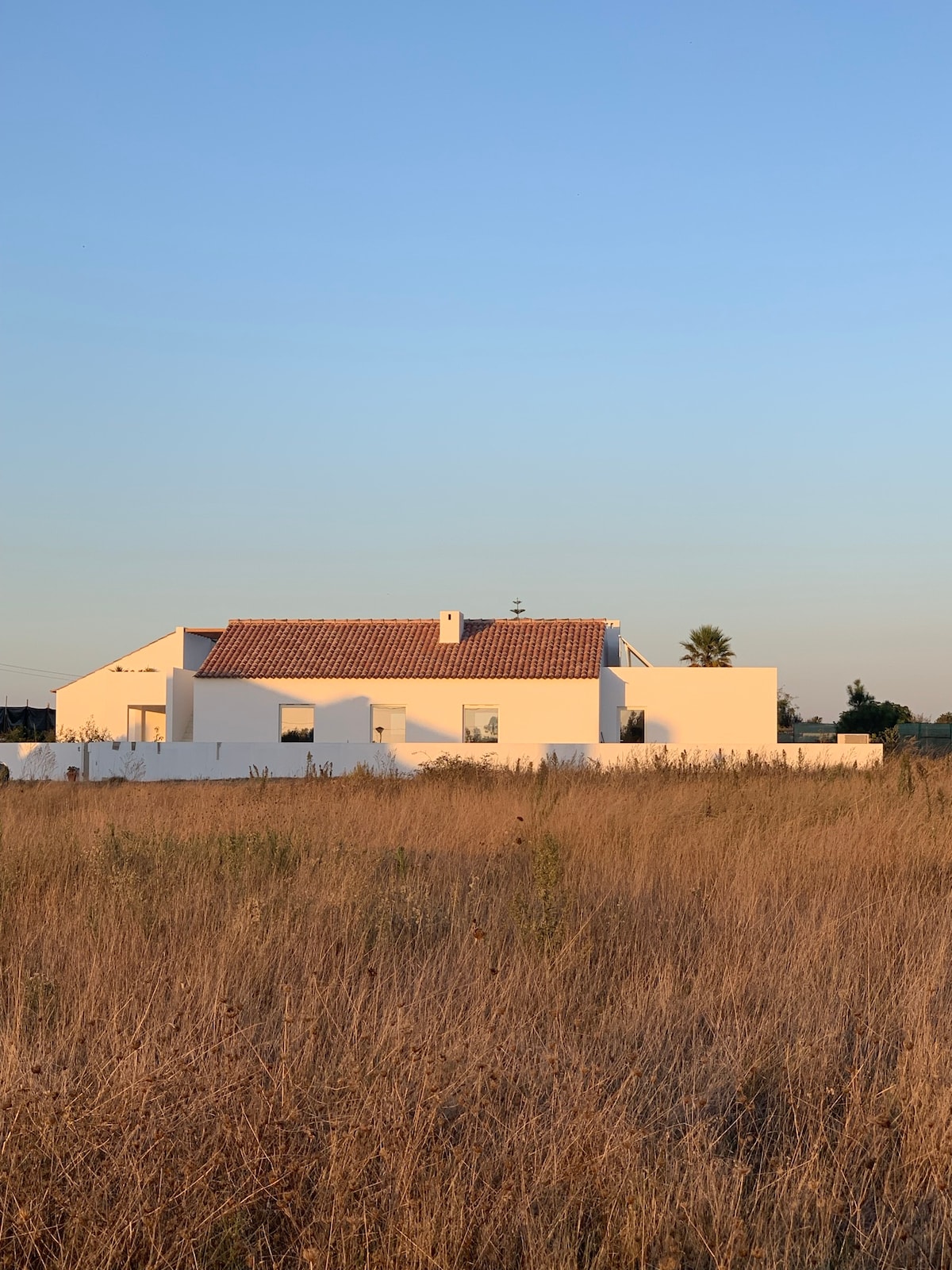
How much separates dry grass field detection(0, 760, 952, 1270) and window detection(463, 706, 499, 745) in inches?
1075

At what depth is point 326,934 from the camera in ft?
19.3

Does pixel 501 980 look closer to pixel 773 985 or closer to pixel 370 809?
pixel 773 985

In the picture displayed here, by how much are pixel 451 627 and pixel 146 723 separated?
1213 centimetres

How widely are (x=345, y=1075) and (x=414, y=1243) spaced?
914 mm

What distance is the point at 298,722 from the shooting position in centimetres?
3638

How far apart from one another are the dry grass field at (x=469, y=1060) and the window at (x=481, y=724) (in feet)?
89.6

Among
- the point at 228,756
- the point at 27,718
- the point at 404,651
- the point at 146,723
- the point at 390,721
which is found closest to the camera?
the point at 228,756

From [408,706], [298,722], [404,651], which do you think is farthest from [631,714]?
[298,722]

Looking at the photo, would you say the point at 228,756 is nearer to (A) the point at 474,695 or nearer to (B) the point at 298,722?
(B) the point at 298,722

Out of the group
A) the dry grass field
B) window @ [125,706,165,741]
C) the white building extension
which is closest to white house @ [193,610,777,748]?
the white building extension

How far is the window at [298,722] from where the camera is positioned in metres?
36.2

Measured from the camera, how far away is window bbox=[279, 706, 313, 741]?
119 feet

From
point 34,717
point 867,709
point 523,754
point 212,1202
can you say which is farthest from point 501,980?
point 34,717

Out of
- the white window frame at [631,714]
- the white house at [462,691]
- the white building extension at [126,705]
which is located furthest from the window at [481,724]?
the white building extension at [126,705]
